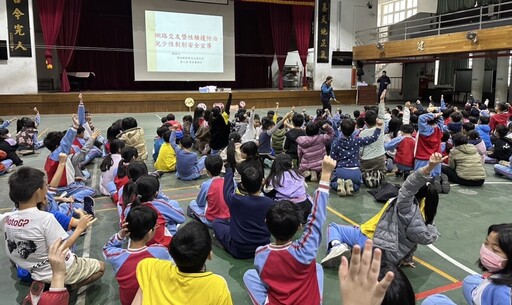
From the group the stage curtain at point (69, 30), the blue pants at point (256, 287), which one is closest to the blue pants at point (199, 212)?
the blue pants at point (256, 287)

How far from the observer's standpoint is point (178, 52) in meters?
13.6

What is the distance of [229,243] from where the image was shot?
118 inches

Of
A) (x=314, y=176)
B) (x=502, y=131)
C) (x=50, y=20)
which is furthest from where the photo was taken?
(x=50, y=20)

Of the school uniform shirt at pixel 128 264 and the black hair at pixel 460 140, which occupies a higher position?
the black hair at pixel 460 140

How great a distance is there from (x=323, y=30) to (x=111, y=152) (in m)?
12.7

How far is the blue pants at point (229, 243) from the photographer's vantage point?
290 cm

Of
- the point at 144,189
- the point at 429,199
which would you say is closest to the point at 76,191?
the point at 144,189

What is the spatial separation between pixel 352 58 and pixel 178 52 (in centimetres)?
715

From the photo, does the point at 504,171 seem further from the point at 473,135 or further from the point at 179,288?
the point at 179,288

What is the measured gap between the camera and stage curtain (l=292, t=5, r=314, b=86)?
15.5 m

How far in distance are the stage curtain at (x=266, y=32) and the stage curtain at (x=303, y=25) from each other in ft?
6.88

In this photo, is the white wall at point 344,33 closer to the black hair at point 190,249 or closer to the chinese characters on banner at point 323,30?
the chinese characters on banner at point 323,30

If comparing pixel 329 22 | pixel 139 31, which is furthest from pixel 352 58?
pixel 139 31

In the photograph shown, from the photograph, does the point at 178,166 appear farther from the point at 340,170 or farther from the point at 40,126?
the point at 40,126
